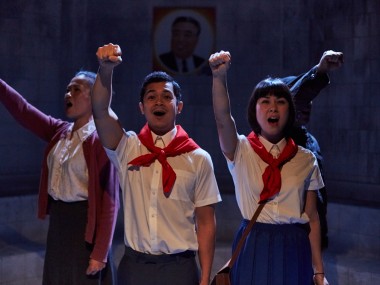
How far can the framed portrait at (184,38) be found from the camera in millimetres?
6090

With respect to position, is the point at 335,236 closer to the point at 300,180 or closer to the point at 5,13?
the point at 300,180

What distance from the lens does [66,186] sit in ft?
9.35

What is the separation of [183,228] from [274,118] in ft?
1.95

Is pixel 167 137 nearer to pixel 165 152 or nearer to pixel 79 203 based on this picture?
pixel 165 152

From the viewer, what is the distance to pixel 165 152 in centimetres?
228

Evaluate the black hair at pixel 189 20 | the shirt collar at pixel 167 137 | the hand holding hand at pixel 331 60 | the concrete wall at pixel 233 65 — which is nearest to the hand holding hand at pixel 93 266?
the shirt collar at pixel 167 137

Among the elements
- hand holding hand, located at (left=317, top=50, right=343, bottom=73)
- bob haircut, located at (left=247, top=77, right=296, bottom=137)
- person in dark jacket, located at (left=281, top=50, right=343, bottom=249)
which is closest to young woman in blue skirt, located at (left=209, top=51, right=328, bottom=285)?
bob haircut, located at (left=247, top=77, right=296, bottom=137)

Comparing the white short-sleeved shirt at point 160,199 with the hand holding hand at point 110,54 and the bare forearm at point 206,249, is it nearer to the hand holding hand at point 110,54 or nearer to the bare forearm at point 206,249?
the bare forearm at point 206,249

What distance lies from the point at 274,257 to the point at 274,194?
258 millimetres

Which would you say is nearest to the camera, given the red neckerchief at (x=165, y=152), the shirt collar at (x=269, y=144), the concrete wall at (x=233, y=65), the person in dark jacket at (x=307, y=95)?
the red neckerchief at (x=165, y=152)

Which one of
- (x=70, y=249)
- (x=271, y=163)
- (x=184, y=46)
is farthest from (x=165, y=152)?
(x=184, y=46)

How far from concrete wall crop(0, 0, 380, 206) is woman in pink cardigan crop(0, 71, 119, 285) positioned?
258 centimetres

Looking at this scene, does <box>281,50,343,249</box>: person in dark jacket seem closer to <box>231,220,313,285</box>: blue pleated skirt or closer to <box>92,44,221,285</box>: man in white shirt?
<box>231,220,313,285</box>: blue pleated skirt

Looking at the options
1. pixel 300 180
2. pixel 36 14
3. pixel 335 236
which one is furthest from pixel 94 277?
pixel 36 14
